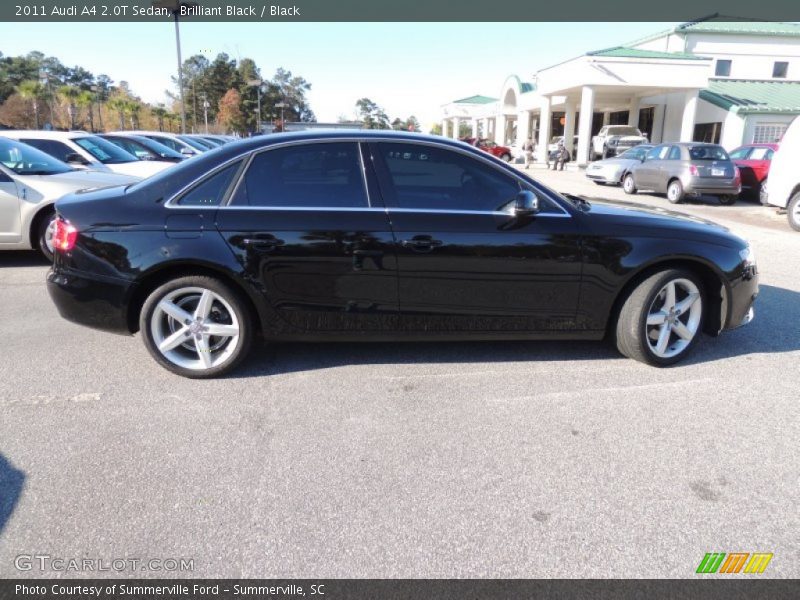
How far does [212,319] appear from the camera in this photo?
3744 mm

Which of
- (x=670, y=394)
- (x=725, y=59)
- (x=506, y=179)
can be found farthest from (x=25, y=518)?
(x=725, y=59)

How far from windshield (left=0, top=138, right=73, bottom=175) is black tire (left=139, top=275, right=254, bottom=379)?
455cm

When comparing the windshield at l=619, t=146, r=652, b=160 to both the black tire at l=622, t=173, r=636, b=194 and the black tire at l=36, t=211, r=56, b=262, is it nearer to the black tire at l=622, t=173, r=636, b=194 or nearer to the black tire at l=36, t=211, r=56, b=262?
the black tire at l=622, t=173, r=636, b=194

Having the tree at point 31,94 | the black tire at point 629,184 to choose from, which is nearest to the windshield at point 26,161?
the black tire at point 629,184

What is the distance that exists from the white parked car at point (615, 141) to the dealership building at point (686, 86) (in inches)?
33.1

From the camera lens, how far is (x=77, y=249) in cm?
364

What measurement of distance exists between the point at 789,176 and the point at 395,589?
11.5 metres

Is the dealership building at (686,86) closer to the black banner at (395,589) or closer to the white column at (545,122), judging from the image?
the white column at (545,122)

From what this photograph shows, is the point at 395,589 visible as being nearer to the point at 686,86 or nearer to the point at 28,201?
the point at 28,201

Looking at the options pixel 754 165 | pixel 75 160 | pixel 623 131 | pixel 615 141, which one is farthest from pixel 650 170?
pixel 623 131

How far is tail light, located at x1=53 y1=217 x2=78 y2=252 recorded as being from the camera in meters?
3.63

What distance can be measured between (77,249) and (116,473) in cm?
168

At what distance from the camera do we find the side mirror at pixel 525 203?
3537 millimetres

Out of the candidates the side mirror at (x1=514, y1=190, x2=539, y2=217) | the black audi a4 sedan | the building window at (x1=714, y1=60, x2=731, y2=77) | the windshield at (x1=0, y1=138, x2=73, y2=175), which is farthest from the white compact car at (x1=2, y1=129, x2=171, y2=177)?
the building window at (x1=714, y1=60, x2=731, y2=77)
